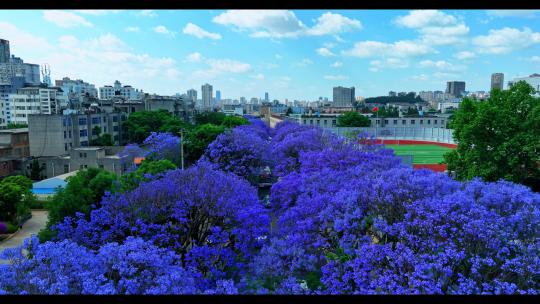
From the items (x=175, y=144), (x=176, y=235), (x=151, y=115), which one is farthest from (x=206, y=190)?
(x=151, y=115)

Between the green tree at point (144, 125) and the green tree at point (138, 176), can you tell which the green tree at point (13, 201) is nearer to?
the green tree at point (138, 176)

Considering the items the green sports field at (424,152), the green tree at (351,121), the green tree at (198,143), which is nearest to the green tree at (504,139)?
the green tree at (198,143)

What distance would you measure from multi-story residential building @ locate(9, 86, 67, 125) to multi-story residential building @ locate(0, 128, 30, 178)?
11.4 metres

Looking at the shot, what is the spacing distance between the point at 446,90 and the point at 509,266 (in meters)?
138

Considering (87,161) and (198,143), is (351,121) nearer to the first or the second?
(198,143)

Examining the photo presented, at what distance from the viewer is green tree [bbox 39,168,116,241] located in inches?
361

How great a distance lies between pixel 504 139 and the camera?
1359 centimetres

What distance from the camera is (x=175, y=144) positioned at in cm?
1834

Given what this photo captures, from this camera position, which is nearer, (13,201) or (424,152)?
(13,201)

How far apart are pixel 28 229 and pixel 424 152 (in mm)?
27199

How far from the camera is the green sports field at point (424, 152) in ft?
87.4

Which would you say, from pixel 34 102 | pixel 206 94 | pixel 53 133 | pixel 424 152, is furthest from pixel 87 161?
pixel 206 94

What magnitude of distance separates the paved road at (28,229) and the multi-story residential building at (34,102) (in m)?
22.5
